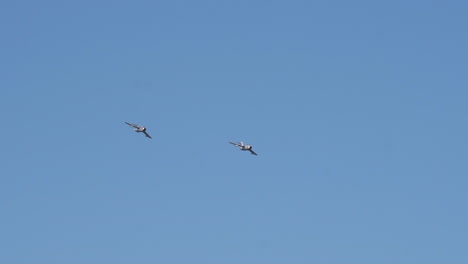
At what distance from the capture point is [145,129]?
195 meters

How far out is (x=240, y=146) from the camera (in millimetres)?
185000

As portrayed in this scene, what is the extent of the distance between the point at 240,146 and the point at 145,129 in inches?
1214
